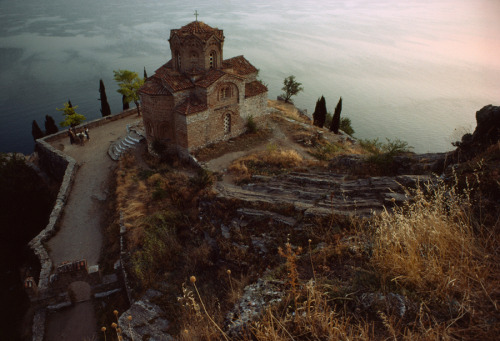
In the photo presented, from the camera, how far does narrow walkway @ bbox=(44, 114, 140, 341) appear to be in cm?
1052

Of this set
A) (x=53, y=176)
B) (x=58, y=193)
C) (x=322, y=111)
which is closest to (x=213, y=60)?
(x=58, y=193)

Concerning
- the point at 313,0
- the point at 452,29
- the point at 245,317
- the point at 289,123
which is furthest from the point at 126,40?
the point at 313,0

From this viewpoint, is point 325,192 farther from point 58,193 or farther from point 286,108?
point 286,108

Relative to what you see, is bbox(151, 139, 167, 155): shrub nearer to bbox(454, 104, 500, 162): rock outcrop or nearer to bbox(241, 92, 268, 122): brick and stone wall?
bbox(241, 92, 268, 122): brick and stone wall

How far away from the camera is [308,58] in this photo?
66188 millimetres

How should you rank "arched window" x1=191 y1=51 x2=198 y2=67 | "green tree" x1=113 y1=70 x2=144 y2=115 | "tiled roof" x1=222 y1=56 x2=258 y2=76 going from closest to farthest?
1. "arched window" x1=191 y1=51 x2=198 y2=67
2. "tiled roof" x1=222 y1=56 x2=258 y2=76
3. "green tree" x1=113 y1=70 x2=144 y2=115

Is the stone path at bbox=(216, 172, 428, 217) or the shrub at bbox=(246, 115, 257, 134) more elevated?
the stone path at bbox=(216, 172, 428, 217)

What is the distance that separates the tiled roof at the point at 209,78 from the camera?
695 inches

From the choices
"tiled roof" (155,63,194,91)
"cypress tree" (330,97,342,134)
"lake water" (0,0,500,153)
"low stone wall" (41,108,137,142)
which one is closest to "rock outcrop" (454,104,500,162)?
"tiled roof" (155,63,194,91)

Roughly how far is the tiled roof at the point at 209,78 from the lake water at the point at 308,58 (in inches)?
927

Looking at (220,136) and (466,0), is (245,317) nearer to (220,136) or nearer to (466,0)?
(220,136)

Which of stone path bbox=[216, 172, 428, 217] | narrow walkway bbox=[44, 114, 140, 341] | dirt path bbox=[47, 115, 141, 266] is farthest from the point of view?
dirt path bbox=[47, 115, 141, 266]

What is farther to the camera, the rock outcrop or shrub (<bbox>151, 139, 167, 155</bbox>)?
shrub (<bbox>151, 139, 167, 155</bbox>)

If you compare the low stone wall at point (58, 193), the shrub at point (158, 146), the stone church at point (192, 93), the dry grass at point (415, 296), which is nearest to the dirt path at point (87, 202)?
the low stone wall at point (58, 193)
